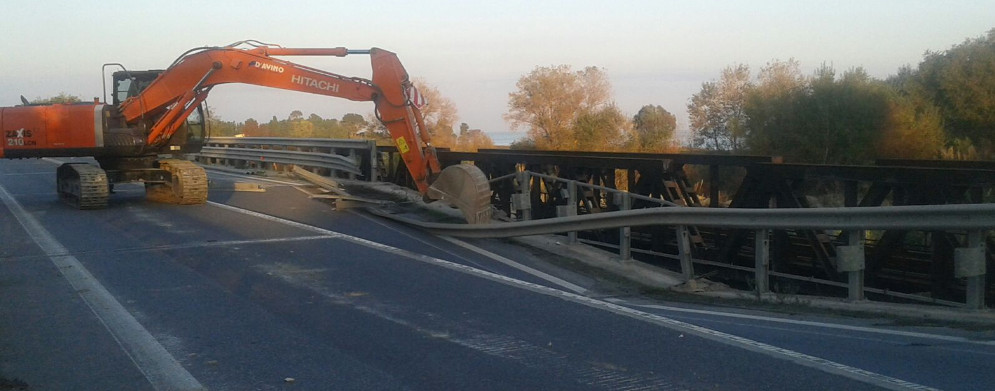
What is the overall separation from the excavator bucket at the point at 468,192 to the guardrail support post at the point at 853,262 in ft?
22.1

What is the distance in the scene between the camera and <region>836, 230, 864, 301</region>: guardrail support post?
8344 millimetres

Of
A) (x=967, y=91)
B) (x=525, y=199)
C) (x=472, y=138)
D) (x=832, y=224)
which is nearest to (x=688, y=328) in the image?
(x=832, y=224)

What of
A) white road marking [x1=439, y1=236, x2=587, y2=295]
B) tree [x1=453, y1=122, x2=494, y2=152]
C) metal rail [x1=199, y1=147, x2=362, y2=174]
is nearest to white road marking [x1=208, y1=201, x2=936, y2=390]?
white road marking [x1=439, y1=236, x2=587, y2=295]

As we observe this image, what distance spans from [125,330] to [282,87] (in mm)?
10458

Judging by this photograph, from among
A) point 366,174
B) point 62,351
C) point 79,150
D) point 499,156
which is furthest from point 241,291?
point 366,174

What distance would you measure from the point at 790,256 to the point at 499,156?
6.58 metres

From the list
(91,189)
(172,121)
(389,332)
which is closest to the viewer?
(389,332)

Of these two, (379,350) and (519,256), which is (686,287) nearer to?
(519,256)

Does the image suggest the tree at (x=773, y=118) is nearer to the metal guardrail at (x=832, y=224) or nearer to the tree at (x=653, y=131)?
the tree at (x=653, y=131)

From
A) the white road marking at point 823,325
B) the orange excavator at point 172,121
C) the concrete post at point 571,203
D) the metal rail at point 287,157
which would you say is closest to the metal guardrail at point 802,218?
the concrete post at point 571,203

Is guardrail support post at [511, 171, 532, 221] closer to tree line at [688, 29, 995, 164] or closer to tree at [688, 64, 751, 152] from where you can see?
tree line at [688, 29, 995, 164]

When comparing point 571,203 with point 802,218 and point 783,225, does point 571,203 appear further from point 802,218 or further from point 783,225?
point 802,218

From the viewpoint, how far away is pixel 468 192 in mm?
14414

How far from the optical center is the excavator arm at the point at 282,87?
1622cm
